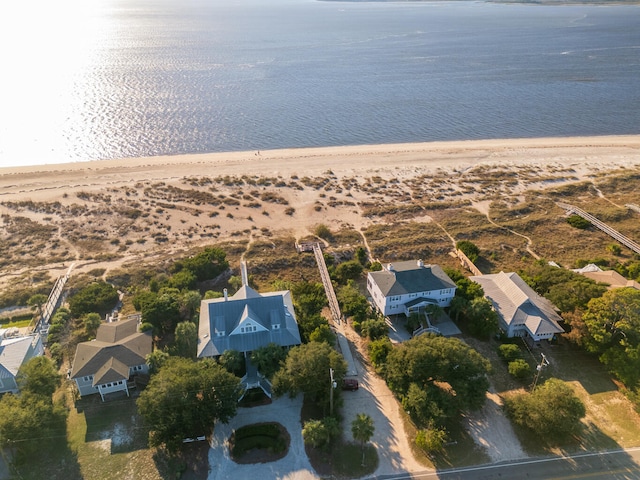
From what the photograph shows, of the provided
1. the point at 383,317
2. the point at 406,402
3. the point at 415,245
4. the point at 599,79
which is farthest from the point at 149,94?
the point at 599,79

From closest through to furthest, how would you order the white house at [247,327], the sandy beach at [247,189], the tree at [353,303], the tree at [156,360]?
the tree at [156,360] → the white house at [247,327] → the tree at [353,303] → the sandy beach at [247,189]

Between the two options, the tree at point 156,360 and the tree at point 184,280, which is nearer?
the tree at point 156,360

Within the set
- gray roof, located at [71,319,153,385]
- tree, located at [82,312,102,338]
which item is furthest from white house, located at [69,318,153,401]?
tree, located at [82,312,102,338]

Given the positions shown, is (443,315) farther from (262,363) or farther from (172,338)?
(172,338)

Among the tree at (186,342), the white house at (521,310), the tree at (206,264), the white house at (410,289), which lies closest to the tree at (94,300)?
the tree at (206,264)

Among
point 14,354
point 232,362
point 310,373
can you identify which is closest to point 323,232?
point 232,362

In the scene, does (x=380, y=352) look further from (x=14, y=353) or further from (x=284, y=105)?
(x=284, y=105)

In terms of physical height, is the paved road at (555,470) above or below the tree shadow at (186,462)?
above

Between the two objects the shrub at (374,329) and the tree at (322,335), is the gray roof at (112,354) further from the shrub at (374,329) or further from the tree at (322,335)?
the shrub at (374,329)
